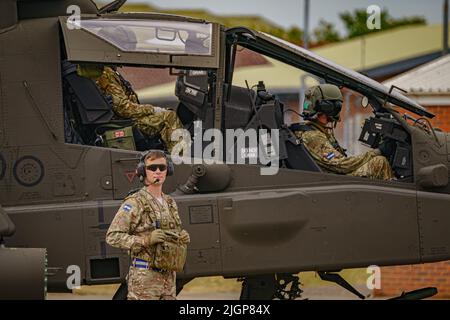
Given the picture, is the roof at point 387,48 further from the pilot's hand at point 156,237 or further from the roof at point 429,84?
the pilot's hand at point 156,237

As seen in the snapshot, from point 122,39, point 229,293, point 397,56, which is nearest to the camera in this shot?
point 122,39

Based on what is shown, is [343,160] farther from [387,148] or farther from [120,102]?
[120,102]

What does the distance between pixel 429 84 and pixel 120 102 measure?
663 cm

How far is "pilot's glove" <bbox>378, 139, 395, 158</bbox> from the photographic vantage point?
11258 millimetres

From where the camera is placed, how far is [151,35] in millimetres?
10430

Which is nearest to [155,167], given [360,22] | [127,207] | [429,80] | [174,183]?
[127,207]

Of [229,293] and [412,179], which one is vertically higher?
[412,179]

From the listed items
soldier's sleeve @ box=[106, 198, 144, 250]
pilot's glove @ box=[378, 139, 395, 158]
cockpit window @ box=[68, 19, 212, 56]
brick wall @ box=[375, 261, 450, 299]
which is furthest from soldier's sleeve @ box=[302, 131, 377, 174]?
brick wall @ box=[375, 261, 450, 299]

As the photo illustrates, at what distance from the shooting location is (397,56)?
34344mm

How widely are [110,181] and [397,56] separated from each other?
24.8 meters

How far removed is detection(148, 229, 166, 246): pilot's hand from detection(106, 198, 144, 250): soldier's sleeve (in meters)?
0.07

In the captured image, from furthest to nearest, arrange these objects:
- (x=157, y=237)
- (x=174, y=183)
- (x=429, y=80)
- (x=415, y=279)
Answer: (x=429, y=80)
(x=415, y=279)
(x=174, y=183)
(x=157, y=237)
